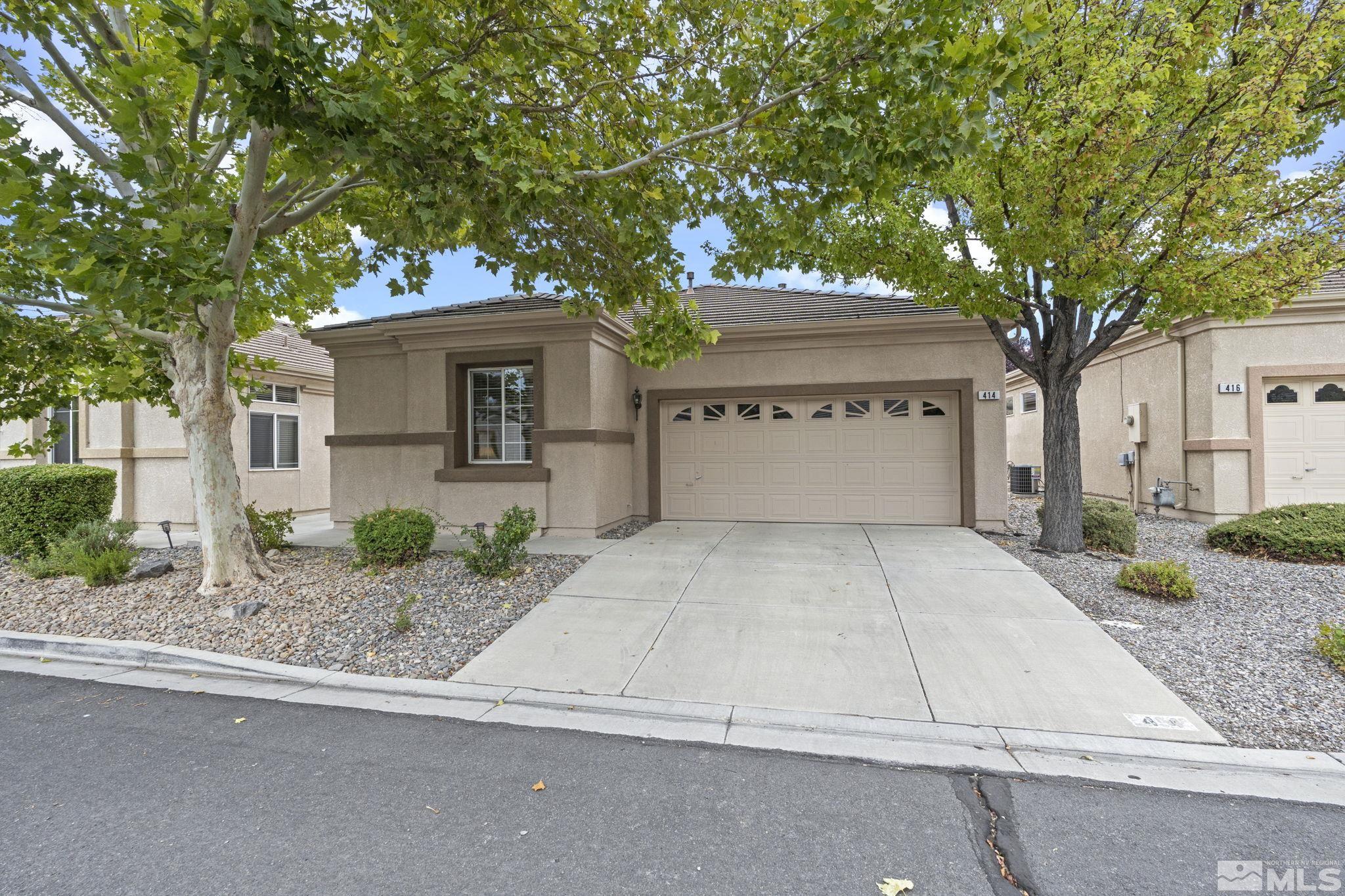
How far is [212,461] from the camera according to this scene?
21.2 ft

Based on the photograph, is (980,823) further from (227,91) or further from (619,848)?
(227,91)

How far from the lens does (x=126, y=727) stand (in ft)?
12.5

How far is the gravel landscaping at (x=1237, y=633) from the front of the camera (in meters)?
3.69

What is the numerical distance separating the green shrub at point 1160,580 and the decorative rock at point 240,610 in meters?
8.59

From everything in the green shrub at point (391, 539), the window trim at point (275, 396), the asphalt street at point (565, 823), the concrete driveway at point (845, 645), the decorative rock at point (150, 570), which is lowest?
the asphalt street at point (565, 823)

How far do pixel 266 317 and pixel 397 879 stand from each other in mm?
8629

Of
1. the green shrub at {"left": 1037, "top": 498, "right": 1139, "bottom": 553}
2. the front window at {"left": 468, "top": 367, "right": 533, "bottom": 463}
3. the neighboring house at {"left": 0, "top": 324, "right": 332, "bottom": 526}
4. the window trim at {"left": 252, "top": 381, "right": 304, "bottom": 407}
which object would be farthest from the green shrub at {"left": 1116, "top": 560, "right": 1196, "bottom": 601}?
the window trim at {"left": 252, "top": 381, "right": 304, "bottom": 407}

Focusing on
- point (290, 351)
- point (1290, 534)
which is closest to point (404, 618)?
point (1290, 534)

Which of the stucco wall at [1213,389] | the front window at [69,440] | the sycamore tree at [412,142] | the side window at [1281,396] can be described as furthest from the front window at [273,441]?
the side window at [1281,396]

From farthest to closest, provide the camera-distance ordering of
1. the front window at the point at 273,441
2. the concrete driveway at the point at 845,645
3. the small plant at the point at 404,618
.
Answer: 1. the front window at the point at 273,441
2. the small plant at the point at 404,618
3. the concrete driveway at the point at 845,645

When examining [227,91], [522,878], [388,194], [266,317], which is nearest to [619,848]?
[522,878]

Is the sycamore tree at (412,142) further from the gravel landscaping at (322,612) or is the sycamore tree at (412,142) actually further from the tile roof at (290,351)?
the tile roof at (290,351)
